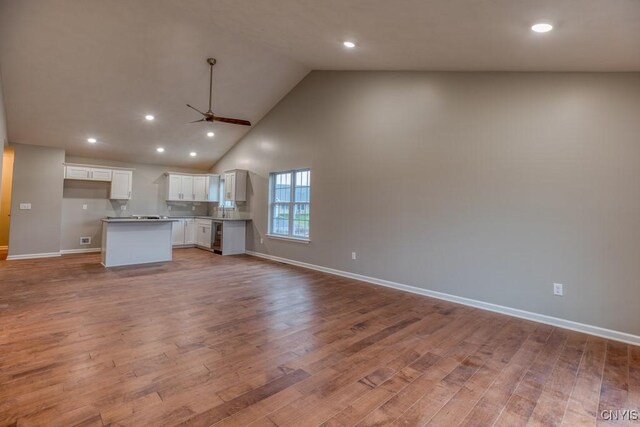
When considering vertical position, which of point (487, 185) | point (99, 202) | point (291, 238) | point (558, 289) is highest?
point (487, 185)

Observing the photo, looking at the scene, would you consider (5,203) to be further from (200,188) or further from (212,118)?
(212,118)

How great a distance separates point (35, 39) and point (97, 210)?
4585 millimetres

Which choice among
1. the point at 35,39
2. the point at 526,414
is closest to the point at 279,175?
the point at 35,39

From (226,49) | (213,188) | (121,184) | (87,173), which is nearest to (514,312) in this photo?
(226,49)

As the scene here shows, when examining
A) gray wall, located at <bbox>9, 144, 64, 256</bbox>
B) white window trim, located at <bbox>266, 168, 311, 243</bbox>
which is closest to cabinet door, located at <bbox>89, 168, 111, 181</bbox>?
gray wall, located at <bbox>9, 144, 64, 256</bbox>

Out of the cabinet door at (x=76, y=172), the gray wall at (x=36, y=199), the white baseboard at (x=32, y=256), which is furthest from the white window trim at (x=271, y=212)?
the white baseboard at (x=32, y=256)

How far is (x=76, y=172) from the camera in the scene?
23.6ft

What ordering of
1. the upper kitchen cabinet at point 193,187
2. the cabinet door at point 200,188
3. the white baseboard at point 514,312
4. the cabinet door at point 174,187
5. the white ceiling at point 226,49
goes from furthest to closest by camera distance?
the cabinet door at point 200,188 → the upper kitchen cabinet at point 193,187 → the cabinet door at point 174,187 → the white baseboard at point 514,312 → the white ceiling at point 226,49

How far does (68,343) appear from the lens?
8.54 feet

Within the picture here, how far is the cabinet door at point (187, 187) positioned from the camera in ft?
28.7

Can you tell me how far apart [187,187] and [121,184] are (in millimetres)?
1607

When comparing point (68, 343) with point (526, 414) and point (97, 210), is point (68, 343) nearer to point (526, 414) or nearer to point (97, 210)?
point (526, 414)

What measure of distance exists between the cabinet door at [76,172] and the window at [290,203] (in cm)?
444

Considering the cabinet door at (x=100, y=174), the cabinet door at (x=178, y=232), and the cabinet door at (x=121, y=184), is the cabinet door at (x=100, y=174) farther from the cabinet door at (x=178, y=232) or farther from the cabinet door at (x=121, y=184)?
the cabinet door at (x=178, y=232)
